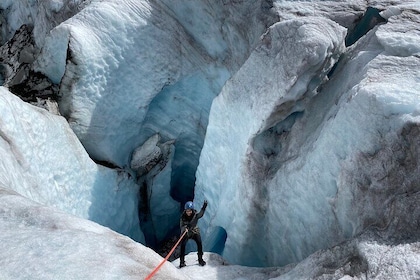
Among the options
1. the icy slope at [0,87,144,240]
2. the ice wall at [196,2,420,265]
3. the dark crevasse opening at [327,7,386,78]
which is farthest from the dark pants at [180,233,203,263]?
the dark crevasse opening at [327,7,386,78]

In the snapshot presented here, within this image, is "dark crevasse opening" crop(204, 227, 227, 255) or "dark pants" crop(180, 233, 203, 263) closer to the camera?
"dark pants" crop(180, 233, 203, 263)

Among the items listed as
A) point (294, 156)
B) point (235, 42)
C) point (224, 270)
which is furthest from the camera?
point (235, 42)

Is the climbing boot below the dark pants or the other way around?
below

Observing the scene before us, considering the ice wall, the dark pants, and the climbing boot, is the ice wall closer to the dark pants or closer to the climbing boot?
the dark pants

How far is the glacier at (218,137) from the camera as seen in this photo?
14.7 feet

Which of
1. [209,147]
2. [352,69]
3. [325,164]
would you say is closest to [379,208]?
[325,164]

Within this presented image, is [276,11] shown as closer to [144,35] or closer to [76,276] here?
[144,35]

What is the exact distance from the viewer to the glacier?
14.7ft

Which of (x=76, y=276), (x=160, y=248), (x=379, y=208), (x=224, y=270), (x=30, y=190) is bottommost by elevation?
(x=160, y=248)

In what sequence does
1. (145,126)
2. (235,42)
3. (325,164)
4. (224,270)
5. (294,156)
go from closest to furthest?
(325,164), (224,270), (294,156), (235,42), (145,126)

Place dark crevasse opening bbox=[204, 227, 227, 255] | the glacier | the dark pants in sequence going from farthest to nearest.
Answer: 1. dark crevasse opening bbox=[204, 227, 227, 255]
2. the dark pants
3. the glacier

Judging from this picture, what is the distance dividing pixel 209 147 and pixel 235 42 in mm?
2001

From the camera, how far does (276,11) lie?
768 centimetres

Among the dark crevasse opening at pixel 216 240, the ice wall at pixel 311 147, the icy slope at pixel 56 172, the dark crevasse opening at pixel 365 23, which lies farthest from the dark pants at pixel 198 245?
the dark crevasse opening at pixel 365 23
